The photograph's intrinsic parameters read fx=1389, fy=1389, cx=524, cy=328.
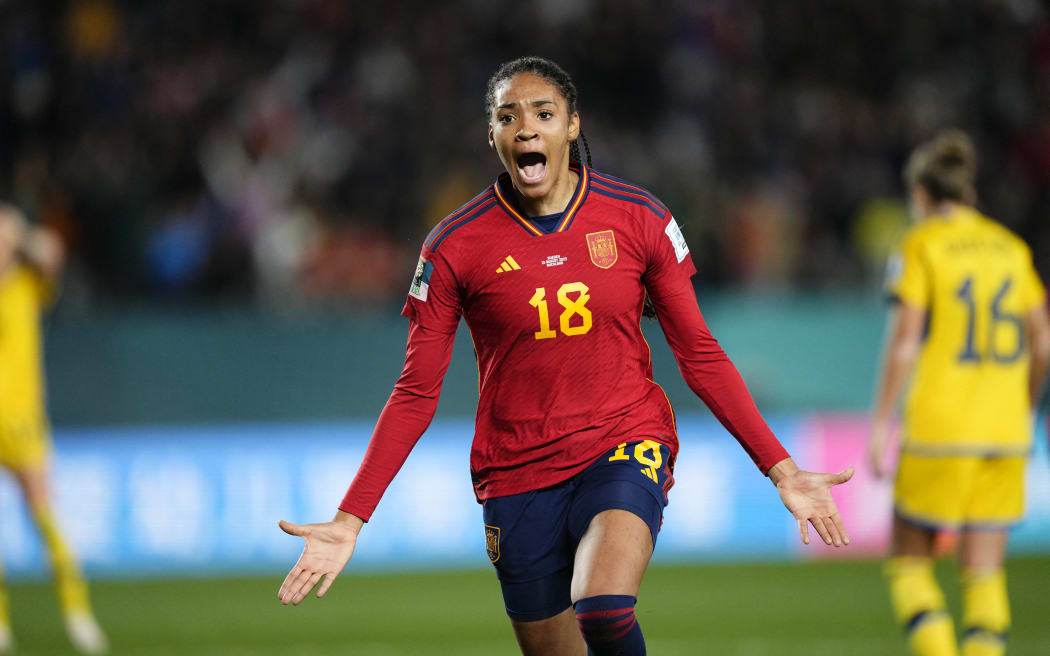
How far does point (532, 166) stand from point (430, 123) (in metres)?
8.35

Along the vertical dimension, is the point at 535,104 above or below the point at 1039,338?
above

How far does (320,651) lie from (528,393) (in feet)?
12.7

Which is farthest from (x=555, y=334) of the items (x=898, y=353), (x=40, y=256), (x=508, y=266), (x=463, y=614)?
(x=40, y=256)

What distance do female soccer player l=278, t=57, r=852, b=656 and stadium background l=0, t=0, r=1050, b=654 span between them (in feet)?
15.4

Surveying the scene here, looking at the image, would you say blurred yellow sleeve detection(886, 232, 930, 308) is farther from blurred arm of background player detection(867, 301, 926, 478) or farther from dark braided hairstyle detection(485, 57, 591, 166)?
dark braided hairstyle detection(485, 57, 591, 166)

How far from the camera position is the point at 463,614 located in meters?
8.79

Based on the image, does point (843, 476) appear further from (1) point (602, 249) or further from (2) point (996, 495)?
(2) point (996, 495)

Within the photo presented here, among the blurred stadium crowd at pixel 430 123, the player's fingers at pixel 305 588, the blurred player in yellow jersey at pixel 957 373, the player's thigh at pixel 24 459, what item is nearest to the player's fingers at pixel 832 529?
the player's fingers at pixel 305 588

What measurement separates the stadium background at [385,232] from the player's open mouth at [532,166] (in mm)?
5102

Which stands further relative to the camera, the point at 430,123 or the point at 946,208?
the point at 430,123

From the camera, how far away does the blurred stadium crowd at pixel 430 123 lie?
11.3 m

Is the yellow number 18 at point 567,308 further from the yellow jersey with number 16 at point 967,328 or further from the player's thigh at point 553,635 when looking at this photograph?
the yellow jersey with number 16 at point 967,328

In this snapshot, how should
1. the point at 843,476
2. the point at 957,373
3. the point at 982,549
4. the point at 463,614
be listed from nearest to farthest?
the point at 843,476
the point at 982,549
the point at 957,373
the point at 463,614

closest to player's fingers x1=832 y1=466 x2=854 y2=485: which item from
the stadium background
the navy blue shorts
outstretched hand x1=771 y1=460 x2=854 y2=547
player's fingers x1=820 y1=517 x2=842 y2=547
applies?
outstretched hand x1=771 y1=460 x2=854 y2=547
